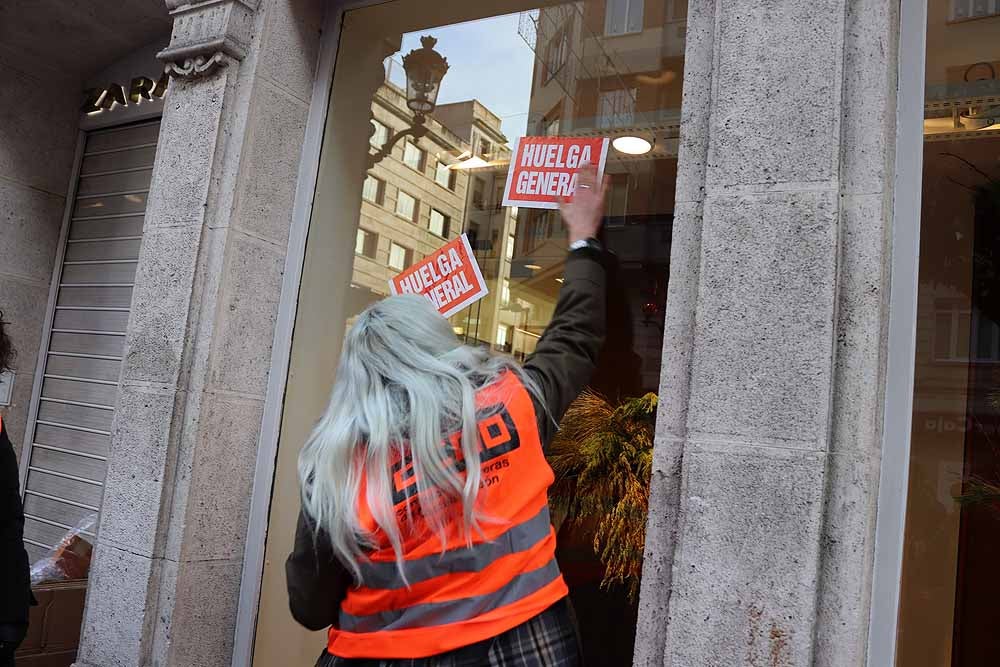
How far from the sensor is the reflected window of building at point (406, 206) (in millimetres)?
4402

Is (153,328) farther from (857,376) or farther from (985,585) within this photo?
(985,585)

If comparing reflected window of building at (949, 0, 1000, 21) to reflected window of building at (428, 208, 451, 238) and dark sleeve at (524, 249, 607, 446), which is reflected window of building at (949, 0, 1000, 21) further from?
reflected window of building at (428, 208, 451, 238)

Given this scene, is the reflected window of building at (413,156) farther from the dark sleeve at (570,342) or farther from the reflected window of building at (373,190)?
the dark sleeve at (570,342)

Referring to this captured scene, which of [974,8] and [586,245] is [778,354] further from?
[974,8]

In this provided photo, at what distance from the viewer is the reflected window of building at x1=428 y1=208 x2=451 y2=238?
13.9ft

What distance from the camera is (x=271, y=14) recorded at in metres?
4.43

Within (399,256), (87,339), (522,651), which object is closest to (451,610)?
(522,651)

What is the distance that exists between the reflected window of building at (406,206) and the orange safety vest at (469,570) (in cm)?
226

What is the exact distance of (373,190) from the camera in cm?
458

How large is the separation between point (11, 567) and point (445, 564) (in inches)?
79.4

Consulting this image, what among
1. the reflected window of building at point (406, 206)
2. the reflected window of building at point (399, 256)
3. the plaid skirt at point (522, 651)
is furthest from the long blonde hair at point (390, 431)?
the reflected window of building at point (406, 206)

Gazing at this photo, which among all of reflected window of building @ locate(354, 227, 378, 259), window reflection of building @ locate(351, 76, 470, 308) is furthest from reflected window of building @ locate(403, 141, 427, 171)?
reflected window of building @ locate(354, 227, 378, 259)

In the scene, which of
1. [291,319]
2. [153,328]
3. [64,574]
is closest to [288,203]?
[291,319]

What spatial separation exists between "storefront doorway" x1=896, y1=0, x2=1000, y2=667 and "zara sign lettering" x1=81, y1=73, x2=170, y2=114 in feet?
16.7
